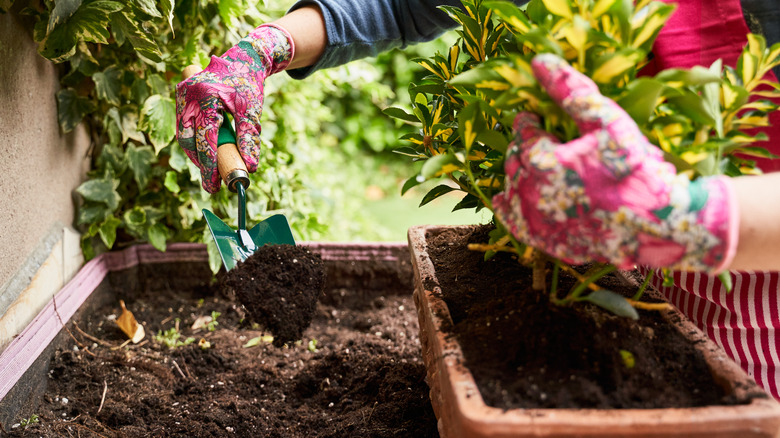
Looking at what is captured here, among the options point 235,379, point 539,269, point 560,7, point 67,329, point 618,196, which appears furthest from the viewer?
point 67,329

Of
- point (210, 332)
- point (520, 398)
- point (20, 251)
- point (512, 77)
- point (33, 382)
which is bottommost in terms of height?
point (210, 332)

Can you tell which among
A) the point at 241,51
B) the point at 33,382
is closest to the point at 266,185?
the point at 241,51

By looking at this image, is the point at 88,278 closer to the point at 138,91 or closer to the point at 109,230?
the point at 109,230

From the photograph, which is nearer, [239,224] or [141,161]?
[239,224]

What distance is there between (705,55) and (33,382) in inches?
63.9

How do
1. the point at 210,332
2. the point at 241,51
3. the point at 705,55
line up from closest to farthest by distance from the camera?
the point at 705,55
the point at 241,51
the point at 210,332

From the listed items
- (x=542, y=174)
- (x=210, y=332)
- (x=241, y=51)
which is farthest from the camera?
(x=210, y=332)

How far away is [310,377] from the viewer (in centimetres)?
155

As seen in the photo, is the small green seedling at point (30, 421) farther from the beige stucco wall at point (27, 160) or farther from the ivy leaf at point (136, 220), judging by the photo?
the ivy leaf at point (136, 220)

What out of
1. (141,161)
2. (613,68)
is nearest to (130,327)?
(141,161)

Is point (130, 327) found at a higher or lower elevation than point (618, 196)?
lower

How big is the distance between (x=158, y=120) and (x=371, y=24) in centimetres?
72

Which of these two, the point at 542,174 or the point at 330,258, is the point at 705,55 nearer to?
the point at 542,174

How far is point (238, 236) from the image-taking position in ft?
4.72
